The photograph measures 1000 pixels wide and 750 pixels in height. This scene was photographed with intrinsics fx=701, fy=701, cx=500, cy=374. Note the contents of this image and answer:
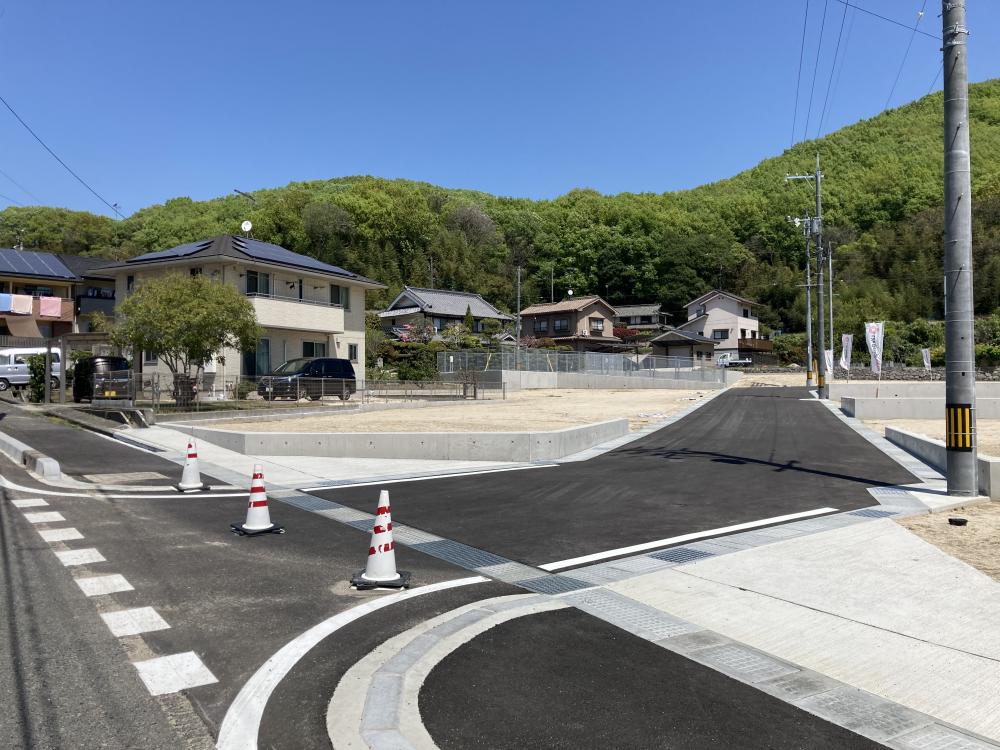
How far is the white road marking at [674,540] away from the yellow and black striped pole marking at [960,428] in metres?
2.15

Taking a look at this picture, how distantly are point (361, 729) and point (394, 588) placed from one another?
234cm

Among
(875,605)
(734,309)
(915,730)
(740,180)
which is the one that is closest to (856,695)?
(915,730)

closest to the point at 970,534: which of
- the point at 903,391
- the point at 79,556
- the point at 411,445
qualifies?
the point at 79,556

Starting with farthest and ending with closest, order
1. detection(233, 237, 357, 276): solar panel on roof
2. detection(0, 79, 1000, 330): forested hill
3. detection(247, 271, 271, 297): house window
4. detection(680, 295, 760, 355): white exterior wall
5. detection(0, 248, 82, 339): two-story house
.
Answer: detection(680, 295, 760, 355): white exterior wall, detection(0, 79, 1000, 330): forested hill, detection(0, 248, 82, 339): two-story house, detection(233, 237, 357, 276): solar panel on roof, detection(247, 271, 271, 297): house window

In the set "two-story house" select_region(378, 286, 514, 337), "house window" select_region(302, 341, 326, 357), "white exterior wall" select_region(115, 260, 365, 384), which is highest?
"two-story house" select_region(378, 286, 514, 337)

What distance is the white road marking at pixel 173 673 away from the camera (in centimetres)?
394

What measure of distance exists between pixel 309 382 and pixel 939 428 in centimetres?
2065

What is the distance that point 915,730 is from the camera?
349 centimetres

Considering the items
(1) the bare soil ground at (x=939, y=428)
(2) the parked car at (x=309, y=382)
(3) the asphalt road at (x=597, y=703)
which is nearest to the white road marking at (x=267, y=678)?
(3) the asphalt road at (x=597, y=703)

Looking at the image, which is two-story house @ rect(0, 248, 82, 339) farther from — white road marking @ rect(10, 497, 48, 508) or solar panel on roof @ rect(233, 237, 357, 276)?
white road marking @ rect(10, 497, 48, 508)

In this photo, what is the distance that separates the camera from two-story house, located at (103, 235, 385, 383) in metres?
30.9

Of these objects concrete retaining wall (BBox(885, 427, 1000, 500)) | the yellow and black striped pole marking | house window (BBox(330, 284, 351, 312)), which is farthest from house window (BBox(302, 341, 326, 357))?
the yellow and black striped pole marking

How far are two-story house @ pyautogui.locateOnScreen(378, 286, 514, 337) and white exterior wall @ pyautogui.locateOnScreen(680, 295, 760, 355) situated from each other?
86.3 ft

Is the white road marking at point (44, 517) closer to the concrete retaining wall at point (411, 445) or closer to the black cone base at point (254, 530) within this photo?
the black cone base at point (254, 530)
